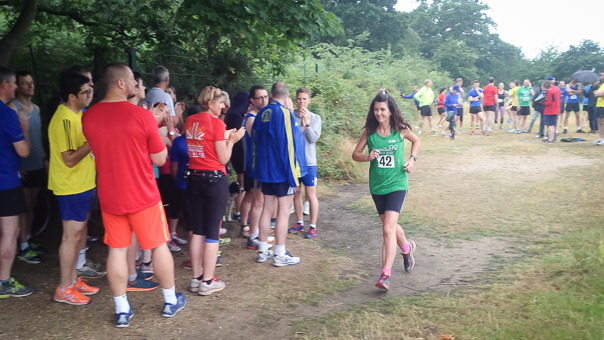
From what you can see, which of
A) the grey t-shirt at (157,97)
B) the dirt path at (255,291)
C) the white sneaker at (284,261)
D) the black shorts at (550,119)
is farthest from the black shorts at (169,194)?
the black shorts at (550,119)

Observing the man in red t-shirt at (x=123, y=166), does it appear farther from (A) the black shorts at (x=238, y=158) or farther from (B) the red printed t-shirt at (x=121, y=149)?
(A) the black shorts at (x=238, y=158)

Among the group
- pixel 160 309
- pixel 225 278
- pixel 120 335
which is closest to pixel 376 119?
pixel 225 278

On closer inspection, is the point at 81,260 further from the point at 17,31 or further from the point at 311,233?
the point at 17,31

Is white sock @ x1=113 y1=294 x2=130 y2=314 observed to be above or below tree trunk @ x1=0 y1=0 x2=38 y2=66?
below

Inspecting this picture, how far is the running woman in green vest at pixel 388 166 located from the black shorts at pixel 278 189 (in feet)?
3.14

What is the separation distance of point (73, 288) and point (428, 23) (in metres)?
56.9

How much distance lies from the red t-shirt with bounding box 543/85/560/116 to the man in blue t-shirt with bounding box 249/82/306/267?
11.5 metres

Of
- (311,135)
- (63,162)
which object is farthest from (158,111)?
(311,135)

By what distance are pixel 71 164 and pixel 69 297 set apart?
1.27 metres

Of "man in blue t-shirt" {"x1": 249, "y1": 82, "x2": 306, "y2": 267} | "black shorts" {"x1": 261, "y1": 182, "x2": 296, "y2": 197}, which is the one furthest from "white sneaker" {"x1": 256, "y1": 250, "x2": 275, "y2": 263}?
"black shorts" {"x1": 261, "y1": 182, "x2": 296, "y2": 197}

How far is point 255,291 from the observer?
16.2ft

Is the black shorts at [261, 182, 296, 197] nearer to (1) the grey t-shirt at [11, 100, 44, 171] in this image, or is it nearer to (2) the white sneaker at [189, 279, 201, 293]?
(2) the white sneaker at [189, 279, 201, 293]

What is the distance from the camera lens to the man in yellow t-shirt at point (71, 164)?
4.19 metres

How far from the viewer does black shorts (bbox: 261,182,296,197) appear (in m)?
5.49
